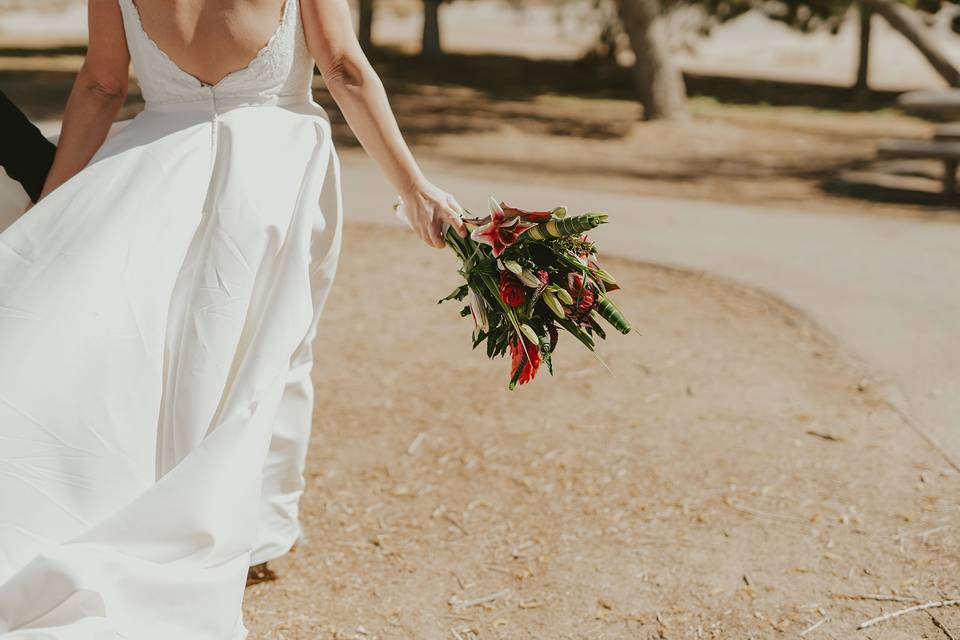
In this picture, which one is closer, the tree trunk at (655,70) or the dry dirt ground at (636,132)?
the dry dirt ground at (636,132)

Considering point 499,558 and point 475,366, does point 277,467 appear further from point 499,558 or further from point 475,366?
point 475,366

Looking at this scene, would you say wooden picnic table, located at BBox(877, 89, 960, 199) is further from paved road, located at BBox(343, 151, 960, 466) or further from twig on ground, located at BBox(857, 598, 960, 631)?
twig on ground, located at BBox(857, 598, 960, 631)

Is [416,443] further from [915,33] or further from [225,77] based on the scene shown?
[915,33]

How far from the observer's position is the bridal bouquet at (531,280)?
292 cm

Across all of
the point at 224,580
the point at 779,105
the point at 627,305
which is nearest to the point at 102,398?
the point at 224,580

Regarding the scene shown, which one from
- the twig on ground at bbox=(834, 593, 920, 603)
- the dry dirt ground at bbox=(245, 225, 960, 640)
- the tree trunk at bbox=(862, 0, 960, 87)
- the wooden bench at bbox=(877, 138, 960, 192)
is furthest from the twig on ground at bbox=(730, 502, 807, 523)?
the tree trunk at bbox=(862, 0, 960, 87)

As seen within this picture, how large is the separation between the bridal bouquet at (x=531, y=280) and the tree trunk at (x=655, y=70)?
1213cm

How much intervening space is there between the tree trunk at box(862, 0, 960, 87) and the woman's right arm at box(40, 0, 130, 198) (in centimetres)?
1377

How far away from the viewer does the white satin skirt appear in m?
2.46

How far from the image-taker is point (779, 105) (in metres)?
18.7

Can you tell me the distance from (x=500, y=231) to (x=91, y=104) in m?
1.24

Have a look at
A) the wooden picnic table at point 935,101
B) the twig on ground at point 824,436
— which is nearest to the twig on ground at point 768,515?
the twig on ground at point 824,436

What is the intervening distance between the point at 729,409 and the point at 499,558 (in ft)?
5.80

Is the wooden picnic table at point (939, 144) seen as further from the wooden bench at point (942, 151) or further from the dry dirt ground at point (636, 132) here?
the dry dirt ground at point (636, 132)
